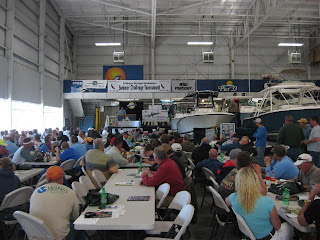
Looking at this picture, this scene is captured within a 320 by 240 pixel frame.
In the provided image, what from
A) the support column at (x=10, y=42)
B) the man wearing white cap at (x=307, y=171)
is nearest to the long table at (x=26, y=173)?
the man wearing white cap at (x=307, y=171)

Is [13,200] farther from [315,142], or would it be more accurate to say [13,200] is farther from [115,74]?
[115,74]

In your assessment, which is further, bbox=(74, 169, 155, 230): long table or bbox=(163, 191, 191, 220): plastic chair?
bbox=(163, 191, 191, 220): plastic chair

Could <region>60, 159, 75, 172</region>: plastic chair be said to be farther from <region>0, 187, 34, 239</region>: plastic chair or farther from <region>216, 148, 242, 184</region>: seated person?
<region>216, 148, 242, 184</region>: seated person

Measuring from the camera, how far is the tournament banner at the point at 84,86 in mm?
19219

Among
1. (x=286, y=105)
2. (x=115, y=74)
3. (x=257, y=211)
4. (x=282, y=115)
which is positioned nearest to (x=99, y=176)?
(x=257, y=211)

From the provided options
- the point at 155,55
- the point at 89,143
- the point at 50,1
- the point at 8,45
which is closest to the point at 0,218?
the point at 89,143

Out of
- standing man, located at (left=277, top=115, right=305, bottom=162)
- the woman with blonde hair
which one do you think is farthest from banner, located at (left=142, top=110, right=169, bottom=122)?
the woman with blonde hair

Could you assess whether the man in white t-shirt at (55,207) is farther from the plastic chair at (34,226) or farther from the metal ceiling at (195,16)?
the metal ceiling at (195,16)

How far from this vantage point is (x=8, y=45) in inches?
511

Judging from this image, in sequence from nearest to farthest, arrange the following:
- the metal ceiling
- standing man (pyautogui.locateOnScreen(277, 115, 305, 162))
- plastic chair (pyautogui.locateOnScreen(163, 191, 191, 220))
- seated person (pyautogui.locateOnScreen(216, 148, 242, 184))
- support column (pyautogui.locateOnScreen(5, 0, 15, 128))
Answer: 1. plastic chair (pyautogui.locateOnScreen(163, 191, 191, 220))
2. seated person (pyautogui.locateOnScreen(216, 148, 242, 184))
3. standing man (pyautogui.locateOnScreen(277, 115, 305, 162))
4. support column (pyautogui.locateOnScreen(5, 0, 15, 128))
5. the metal ceiling

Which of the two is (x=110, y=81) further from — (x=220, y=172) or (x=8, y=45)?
(x=220, y=172)

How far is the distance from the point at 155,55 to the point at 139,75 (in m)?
4.75

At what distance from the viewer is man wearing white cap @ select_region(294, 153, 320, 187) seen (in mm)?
3883

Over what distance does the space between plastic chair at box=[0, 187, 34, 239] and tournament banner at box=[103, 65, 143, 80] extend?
1691 centimetres
